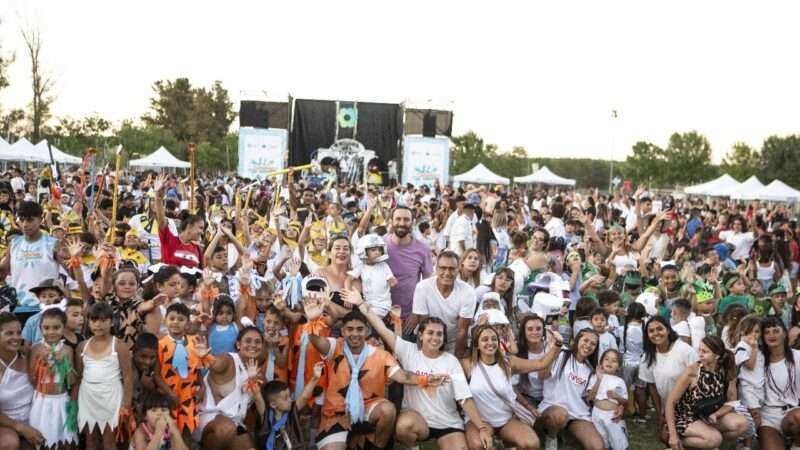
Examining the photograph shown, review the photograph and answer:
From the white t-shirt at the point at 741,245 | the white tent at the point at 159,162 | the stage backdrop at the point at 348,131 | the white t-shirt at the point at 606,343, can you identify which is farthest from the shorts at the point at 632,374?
the white tent at the point at 159,162

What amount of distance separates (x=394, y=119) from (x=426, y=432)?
73.6ft

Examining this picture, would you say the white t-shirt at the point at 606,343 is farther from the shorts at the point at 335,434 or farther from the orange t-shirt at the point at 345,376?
the shorts at the point at 335,434

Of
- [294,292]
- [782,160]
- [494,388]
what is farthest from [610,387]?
[782,160]

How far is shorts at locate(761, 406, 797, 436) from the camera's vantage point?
5.45m

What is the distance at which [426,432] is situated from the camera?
493 cm

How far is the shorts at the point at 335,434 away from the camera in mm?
4891

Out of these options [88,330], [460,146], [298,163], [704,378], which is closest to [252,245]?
[88,330]

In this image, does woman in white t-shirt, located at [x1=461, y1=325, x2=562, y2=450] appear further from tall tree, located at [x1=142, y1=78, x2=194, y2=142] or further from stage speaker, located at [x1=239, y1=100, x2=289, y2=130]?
tall tree, located at [x1=142, y1=78, x2=194, y2=142]

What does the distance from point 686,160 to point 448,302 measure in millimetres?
57969

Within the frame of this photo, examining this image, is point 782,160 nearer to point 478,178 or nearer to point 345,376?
point 478,178

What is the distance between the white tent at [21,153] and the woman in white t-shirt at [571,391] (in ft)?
73.1

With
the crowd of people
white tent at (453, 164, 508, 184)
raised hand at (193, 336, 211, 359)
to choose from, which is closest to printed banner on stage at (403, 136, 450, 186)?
white tent at (453, 164, 508, 184)

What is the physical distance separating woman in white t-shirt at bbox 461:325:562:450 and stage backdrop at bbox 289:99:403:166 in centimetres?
2182

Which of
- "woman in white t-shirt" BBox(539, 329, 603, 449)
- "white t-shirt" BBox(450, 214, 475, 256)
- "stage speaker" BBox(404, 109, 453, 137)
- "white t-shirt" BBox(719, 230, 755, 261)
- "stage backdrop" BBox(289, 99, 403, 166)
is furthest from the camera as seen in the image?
"stage backdrop" BBox(289, 99, 403, 166)
